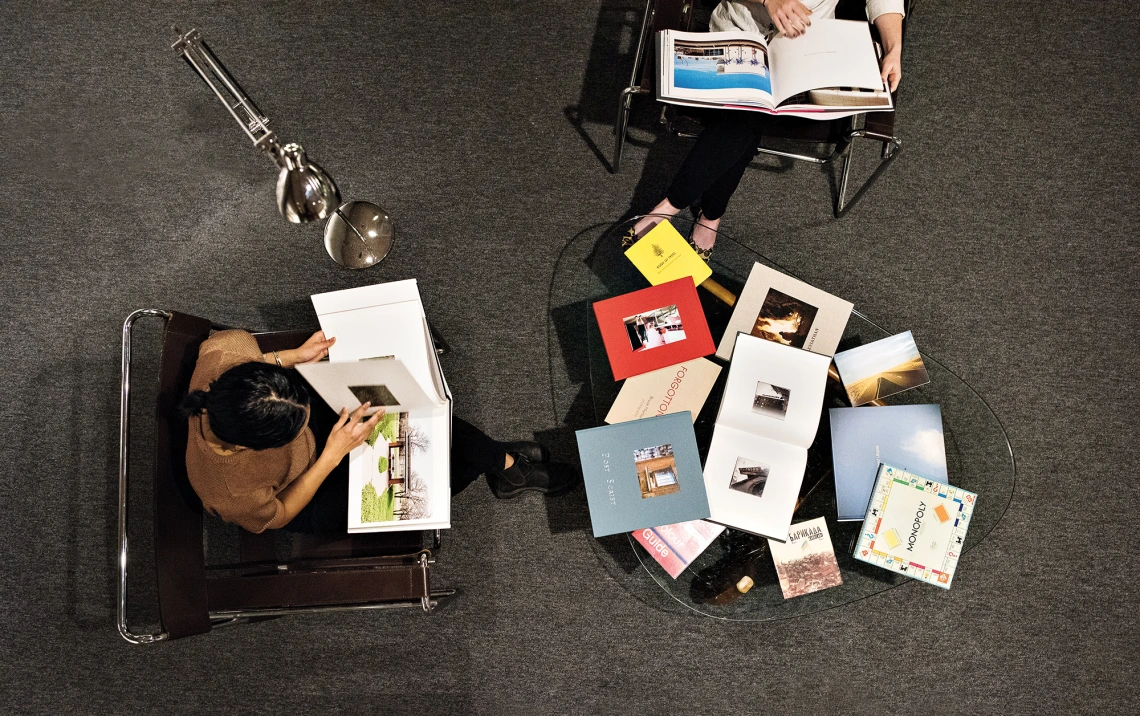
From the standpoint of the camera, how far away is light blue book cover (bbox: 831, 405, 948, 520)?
1.67 metres

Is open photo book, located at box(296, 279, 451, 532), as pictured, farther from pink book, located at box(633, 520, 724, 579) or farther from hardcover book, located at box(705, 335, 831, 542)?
hardcover book, located at box(705, 335, 831, 542)

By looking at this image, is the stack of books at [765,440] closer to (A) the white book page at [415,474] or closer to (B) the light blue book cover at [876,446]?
(B) the light blue book cover at [876,446]

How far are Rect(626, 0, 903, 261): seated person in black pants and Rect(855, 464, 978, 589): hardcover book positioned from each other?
0.79 m

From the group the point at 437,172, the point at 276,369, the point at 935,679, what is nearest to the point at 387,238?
the point at 437,172

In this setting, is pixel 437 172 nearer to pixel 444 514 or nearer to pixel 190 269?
pixel 190 269

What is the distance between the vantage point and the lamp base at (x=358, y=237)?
6.86ft

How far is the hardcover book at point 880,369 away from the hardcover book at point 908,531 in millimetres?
211

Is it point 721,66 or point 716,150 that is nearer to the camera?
point 721,66

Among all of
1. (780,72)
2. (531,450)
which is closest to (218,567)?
(531,450)

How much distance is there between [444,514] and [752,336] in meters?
0.95

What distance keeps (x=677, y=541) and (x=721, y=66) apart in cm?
137

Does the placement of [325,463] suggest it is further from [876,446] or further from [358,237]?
[876,446]

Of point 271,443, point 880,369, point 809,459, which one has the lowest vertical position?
point 809,459

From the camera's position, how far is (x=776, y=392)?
1628 millimetres
